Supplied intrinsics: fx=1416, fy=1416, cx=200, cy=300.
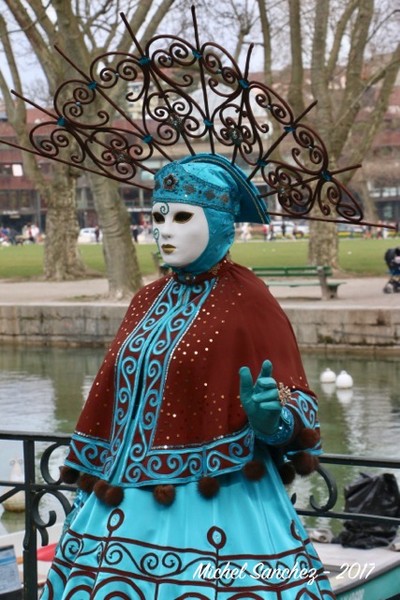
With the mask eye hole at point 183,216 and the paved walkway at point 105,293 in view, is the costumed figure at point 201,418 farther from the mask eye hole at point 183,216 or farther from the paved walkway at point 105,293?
the paved walkway at point 105,293

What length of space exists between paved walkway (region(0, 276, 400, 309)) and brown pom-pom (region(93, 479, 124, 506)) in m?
15.2

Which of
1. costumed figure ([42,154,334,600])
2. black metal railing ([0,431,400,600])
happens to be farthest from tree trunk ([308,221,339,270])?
costumed figure ([42,154,334,600])

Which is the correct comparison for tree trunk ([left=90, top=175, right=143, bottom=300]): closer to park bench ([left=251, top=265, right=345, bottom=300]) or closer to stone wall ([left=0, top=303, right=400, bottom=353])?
park bench ([left=251, top=265, right=345, bottom=300])

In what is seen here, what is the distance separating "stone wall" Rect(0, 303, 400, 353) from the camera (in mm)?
18922

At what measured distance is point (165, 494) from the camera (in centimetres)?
395

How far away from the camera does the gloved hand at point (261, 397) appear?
378 cm

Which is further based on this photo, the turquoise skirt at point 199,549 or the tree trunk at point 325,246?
the tree trunk at point 325,246

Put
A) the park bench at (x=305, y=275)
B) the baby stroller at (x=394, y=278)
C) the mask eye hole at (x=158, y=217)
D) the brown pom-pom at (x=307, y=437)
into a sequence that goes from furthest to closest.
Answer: the baby stroller at (x=394, y=278) < the park bench at (x=305, y=275) < the mask eye hole at (x=158, y=217) < the brown pom-pom at (x=307, y=437)

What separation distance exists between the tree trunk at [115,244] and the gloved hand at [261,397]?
20.0 m

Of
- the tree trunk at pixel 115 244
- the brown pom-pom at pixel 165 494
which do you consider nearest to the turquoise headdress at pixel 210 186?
the brown pom-pom at pixel 165 494

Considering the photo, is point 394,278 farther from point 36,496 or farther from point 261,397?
point 261,397

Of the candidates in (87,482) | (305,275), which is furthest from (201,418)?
(305,275)

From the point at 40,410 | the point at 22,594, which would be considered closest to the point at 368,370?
the point at 40,410

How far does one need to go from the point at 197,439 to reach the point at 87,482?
41 centimetres
